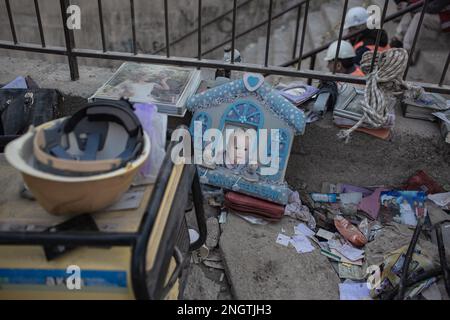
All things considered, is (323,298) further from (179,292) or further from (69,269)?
(69,269)

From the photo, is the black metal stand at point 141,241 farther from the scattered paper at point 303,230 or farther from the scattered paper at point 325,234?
the scattered paper at point 325,234

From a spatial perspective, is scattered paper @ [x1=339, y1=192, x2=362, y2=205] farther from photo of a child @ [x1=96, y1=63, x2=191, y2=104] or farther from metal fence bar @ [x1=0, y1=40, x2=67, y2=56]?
metal fence bar @ [x1=0, y1=40, x2=67, y2=56]

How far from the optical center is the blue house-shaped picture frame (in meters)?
2.34

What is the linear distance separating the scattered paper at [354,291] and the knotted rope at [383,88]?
807 millimetres

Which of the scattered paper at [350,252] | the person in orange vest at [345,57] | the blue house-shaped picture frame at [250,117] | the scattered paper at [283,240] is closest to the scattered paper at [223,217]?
the blue house-shaped picture frame at [250,117]

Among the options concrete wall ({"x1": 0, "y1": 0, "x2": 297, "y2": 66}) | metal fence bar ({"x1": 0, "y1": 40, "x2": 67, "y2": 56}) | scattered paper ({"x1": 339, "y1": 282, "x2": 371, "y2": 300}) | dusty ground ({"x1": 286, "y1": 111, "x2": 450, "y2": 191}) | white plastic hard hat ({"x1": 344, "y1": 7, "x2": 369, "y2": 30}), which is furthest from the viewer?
concrete wall ({"x1": 0, "y1": 0, "x2": 297, "y2": 66})

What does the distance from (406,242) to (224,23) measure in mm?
5776

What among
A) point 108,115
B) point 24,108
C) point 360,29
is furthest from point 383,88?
point 360,29

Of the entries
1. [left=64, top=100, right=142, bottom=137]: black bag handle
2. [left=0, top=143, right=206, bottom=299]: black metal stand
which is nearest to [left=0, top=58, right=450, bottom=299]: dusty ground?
[left=0, top=143, right=206, bottom=299]: black metal stand

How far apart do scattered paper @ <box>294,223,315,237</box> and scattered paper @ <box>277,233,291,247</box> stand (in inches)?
3.4

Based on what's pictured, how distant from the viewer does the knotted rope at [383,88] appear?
2.38 meters

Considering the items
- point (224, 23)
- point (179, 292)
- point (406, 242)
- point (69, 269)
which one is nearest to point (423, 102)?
point (406, 242)

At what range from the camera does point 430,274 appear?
78.9 inches

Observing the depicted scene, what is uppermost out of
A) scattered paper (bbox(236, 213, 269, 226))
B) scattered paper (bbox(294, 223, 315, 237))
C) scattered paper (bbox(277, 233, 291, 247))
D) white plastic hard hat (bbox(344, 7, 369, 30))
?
white plastic hard hat (bbox(344, 7, 369, 30))
